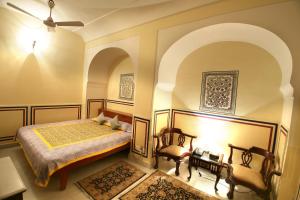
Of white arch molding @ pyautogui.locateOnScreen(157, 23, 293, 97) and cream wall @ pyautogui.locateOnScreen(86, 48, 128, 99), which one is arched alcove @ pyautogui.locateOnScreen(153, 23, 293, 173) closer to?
white arch molding @ pyautogui.locateOnScreen(157, 23, 293, 97)

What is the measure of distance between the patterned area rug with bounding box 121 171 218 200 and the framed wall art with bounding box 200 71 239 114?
158cm

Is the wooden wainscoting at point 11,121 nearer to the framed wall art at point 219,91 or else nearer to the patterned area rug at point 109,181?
the patterned area rug at point 109,181

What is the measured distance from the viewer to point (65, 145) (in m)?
2.72

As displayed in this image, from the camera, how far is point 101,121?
426 centimetres

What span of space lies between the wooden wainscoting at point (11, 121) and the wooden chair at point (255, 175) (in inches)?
190

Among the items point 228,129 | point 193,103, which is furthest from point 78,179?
point 228,129

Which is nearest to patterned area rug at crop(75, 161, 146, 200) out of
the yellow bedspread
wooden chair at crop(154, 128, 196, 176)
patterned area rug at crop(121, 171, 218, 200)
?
patterned area rug at crop(121, 171, 218, 200)

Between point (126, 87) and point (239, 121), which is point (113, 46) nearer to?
point (126, 87)

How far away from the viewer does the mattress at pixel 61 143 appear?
2.28 m

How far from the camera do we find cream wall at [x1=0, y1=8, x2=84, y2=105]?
354 centimetres

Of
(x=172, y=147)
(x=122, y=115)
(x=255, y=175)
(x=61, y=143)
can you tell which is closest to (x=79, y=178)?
(x=61, y=143)

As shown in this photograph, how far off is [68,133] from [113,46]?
236 centimetres

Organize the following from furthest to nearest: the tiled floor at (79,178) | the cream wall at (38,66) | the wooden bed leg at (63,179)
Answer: the cream wall at (38,66), the wooden bed leg at (63,179), the tiled floor at (79,178)

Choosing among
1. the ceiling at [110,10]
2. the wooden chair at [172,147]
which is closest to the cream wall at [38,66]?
the ceiling at [110,10]
